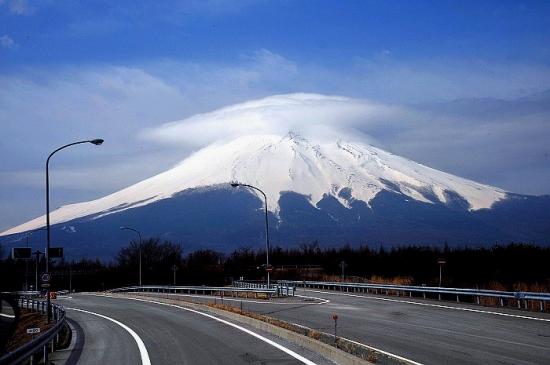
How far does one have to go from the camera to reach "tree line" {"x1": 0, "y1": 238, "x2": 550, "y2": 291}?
54.5 meters

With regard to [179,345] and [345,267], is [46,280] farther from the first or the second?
[345,267]

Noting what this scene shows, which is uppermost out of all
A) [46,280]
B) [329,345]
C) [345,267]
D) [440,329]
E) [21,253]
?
[21,253]

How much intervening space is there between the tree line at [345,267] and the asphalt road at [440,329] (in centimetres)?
825

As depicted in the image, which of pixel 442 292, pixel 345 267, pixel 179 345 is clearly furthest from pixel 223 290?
pixel 179 345

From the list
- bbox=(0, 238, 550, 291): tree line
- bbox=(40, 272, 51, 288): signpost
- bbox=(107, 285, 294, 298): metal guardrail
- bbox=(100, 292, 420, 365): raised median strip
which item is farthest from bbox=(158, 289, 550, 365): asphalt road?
bbox=(107, 285, 294, 298): metal guardrail

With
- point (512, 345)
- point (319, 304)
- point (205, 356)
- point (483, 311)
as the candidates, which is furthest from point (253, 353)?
point (319, 304)

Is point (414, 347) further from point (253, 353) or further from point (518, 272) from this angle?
point (518, 272)

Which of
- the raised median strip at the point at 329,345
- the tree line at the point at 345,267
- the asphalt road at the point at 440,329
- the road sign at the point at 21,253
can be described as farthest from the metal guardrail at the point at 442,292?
the road sign at the point at 21,253

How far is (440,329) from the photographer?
70.2ft

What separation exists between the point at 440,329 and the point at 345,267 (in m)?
41.3

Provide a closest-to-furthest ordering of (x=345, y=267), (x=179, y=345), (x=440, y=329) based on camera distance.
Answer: (x=179, y=345) < (x=440, y=329) < (x=345, y=267)

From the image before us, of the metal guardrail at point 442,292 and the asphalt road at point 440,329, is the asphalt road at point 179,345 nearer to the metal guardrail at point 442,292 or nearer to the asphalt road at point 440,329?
the asphalt road at point 440,329

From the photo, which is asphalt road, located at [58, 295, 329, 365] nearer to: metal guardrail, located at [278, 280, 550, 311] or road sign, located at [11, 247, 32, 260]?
road sign, located at [11, 247, 32, 260]

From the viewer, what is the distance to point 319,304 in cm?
3691
